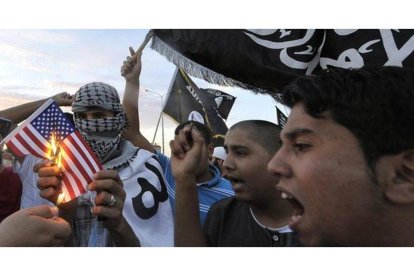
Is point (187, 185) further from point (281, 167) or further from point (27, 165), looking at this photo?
point (27, 165)

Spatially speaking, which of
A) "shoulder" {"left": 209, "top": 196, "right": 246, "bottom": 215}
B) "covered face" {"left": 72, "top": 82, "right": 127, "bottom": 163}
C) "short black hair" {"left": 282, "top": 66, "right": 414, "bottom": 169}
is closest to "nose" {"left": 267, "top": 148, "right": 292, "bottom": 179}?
"short black hair" {"left": 282, "top": 66, "right": 414, "bottom": 169}

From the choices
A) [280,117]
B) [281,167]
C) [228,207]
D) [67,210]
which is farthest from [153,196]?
[281,167]

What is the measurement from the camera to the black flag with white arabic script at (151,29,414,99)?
90.5 inches

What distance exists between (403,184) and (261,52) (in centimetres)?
146

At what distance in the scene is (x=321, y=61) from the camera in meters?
2.36

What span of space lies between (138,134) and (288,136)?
2.05 metres

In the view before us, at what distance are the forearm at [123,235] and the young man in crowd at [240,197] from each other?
0.76ft

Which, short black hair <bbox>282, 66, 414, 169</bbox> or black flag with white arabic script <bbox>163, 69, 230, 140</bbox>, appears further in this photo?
black flag with white arabic script <bbox>163, 69, 230, 140</bbox>

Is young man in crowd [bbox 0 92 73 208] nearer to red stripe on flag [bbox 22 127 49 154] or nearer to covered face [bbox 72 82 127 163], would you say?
covered face [bbox 72 82 127 163]

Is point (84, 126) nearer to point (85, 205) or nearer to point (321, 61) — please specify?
point (85, 205)

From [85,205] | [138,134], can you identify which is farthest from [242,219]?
[138,134]

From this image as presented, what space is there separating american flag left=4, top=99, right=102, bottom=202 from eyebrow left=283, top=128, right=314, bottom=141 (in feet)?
3.00

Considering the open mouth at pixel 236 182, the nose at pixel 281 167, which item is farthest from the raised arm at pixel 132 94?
the nose at pixel 281 167

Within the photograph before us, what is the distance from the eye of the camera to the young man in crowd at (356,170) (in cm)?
100
